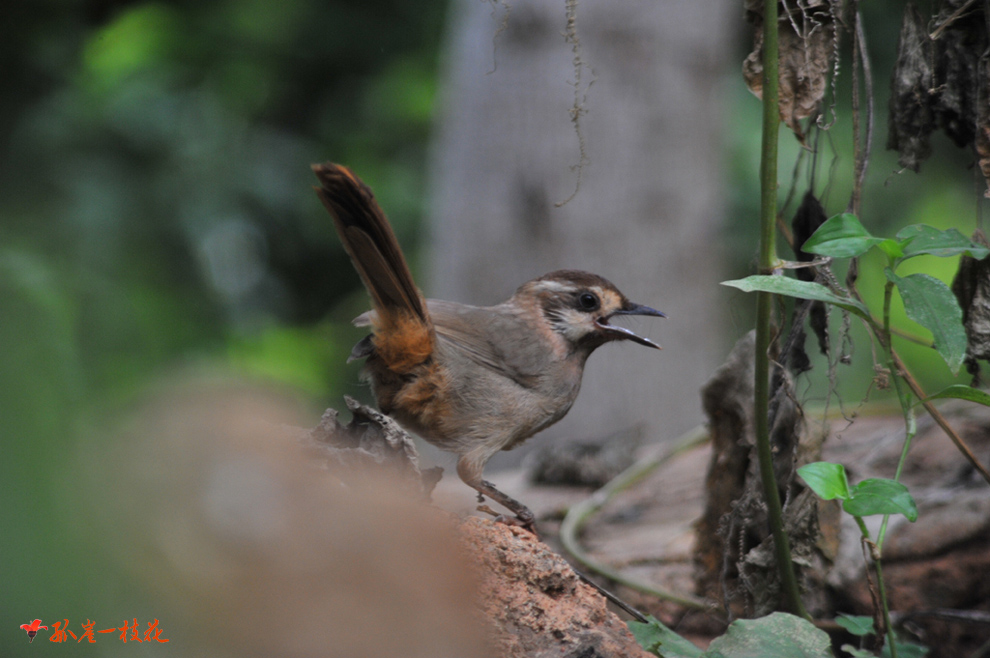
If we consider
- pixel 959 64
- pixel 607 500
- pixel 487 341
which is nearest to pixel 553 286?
pixel 487 341

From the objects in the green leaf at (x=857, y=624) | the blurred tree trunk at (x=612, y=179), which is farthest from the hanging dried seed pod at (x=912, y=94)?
the blurred tree trunk at (x=612, y=179)

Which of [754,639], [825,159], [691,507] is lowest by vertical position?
[691,507]

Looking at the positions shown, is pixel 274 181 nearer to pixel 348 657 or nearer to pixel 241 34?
pixel 241 34

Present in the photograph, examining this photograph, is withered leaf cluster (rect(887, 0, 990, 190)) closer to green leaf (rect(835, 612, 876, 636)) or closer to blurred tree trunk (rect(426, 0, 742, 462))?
green leaf (rect(835, 612, 876, 636))

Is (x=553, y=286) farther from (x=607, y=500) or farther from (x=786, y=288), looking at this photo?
(x=786, y=288)

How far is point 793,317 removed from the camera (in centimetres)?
266

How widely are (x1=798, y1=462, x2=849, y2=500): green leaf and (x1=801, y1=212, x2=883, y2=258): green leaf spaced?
50 centimetres

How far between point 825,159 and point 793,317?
6.16 m

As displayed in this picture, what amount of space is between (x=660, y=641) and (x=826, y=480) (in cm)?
58

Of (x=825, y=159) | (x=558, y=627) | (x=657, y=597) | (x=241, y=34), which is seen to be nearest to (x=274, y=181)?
(x=241, y=34)

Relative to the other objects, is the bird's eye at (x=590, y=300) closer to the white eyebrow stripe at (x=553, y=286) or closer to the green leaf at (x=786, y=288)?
the white eyebrow stripe at (x=553, y=286)

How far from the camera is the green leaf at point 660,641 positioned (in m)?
2.17

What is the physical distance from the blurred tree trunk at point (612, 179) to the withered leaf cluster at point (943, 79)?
4.56 m

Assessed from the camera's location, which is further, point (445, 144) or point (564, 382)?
point (445, 144)
